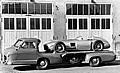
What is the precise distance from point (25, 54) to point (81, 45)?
298cm

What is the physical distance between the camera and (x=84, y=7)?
21000mm

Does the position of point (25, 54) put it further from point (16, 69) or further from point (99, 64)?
point (99, 64)

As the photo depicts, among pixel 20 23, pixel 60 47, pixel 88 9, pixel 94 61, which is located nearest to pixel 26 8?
pixel 20 23

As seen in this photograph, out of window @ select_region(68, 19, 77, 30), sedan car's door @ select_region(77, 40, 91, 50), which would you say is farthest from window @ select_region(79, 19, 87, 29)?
sedan car's door @ select_region(77, 40, 91, 50)

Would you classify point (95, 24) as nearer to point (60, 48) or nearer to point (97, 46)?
point (97, 46)

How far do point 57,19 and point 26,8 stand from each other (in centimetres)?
228

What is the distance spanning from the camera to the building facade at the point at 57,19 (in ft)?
66.3

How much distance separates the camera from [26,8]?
20.4 m

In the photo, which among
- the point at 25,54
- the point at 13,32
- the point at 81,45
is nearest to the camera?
the point at 25,54

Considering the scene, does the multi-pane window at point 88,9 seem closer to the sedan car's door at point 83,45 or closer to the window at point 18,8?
the window at point 18,8

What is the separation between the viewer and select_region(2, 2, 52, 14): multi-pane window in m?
20.2

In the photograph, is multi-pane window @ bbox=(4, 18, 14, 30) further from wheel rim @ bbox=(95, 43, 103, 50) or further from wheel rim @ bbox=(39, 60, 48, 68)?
wheel rim @ bbox=(95, 43, 103, 50)

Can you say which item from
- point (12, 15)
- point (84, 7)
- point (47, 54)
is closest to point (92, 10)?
point (84, 7)

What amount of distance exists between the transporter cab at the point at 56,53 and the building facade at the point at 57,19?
5350mm
